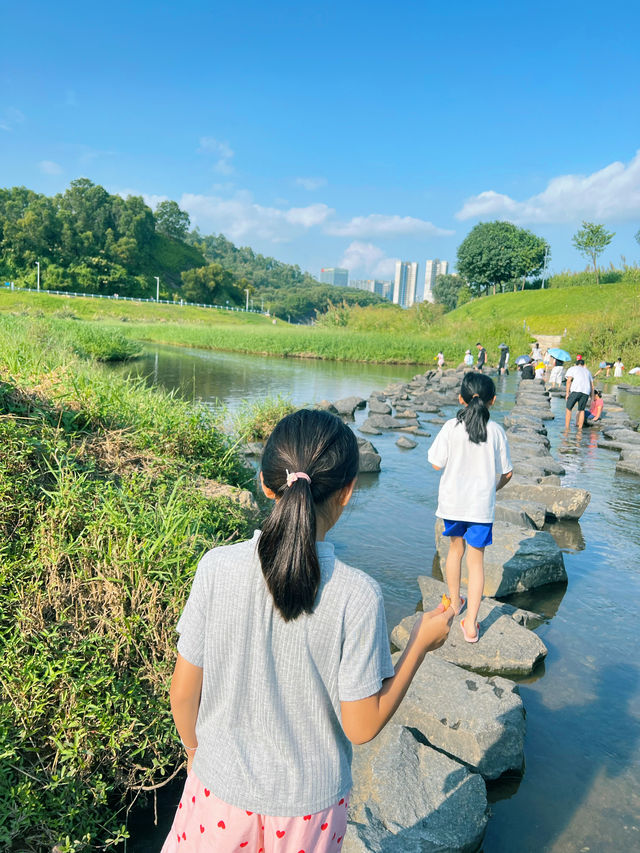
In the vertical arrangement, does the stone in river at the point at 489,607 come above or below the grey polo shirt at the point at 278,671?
below

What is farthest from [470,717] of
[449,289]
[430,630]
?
[449,289]

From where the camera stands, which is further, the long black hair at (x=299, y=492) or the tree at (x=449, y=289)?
the tree at (x=449, y=289)

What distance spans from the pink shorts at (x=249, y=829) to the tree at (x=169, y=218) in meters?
98.7

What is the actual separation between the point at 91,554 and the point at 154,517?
0.47m

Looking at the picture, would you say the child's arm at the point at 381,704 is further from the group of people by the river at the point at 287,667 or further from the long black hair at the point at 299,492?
the long black hair at the point at 299,492

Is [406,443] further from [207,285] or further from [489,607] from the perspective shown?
[207,285]

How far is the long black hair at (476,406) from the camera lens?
369 cm

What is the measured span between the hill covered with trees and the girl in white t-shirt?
6661cm

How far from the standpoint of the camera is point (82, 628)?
2764 millimetres

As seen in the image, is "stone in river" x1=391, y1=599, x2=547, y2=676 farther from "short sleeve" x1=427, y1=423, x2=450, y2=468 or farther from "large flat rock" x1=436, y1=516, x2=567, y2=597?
"short sleeve" x1=427, y1=423, x2=450, y2=468

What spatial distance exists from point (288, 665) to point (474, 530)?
104 inches

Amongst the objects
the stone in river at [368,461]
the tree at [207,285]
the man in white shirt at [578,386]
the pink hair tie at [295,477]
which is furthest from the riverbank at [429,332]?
the tree at [207,285]

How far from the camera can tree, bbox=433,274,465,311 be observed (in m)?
90.1

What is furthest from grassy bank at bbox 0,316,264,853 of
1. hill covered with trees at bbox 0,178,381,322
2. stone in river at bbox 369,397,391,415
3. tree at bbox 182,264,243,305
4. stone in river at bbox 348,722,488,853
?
tree at bbox 182,264,243,305
